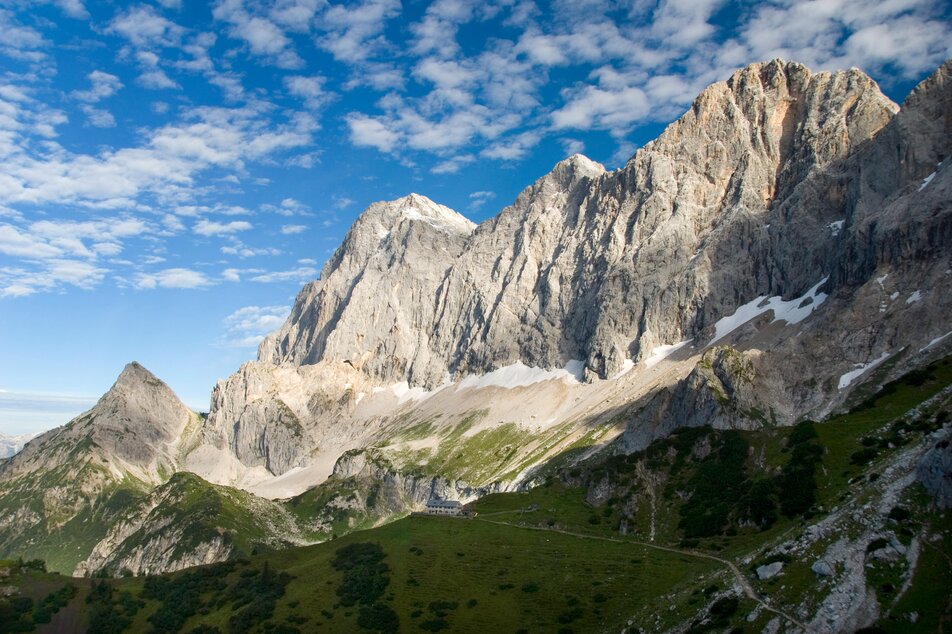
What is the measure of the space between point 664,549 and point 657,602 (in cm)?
2119

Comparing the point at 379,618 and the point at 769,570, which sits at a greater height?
the point at 769,570

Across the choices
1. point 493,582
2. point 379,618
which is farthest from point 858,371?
point 379,618

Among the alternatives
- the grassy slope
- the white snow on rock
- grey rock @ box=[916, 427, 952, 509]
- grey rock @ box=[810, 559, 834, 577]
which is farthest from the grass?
the white snow on rock

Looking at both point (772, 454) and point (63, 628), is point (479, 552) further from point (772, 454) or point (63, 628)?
point (63, 628)

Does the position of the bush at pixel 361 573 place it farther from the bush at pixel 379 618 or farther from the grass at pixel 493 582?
the bush at pixel 379 618

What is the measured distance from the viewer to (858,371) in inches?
7726

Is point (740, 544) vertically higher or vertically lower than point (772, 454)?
lower

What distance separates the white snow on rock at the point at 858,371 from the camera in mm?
193250

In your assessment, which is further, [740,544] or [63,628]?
[63,628]

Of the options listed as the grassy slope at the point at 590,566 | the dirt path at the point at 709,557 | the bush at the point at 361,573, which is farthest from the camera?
the bush at the point at 361,573

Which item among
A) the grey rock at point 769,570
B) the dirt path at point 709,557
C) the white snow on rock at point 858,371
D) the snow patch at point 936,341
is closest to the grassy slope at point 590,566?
the dirt path at point 709,557

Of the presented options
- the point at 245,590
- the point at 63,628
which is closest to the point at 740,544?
the point at 245,590

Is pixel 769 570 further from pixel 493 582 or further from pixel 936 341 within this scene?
pixel 936 341

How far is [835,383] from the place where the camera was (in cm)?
19775
